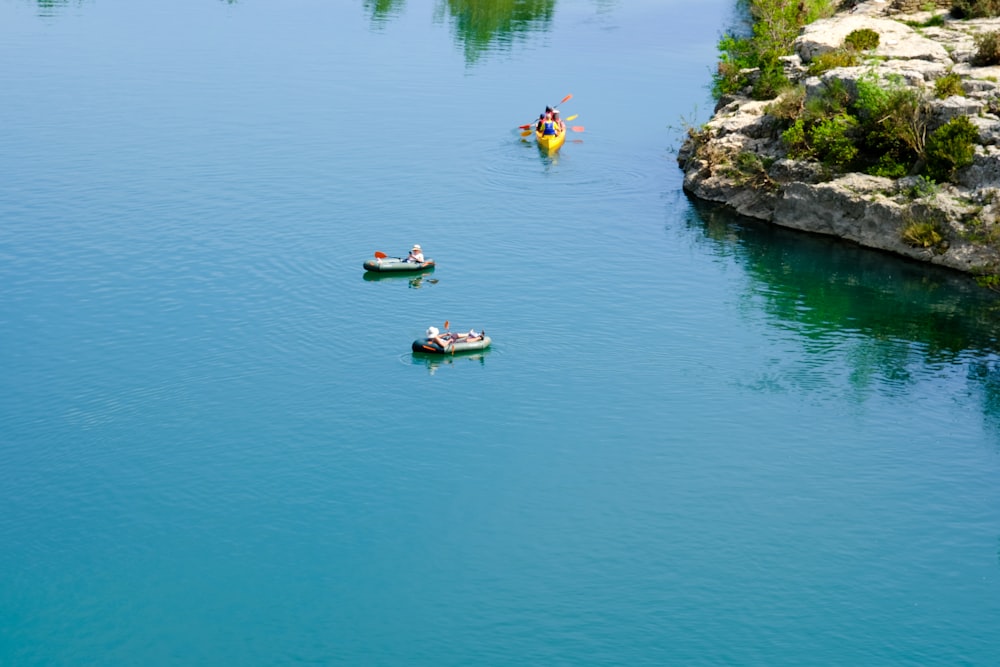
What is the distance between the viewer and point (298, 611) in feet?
108

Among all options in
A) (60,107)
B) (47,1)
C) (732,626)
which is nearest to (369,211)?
(60,107)

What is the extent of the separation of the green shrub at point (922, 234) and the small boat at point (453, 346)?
73.3 ft

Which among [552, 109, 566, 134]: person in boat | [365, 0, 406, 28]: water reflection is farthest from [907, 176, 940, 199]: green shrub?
[365, 0, 406, 28]: water reflection

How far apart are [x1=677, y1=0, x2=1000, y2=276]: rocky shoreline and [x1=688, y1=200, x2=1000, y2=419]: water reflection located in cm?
114

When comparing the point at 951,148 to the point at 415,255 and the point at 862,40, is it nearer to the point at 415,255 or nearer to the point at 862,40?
the point at 862,40

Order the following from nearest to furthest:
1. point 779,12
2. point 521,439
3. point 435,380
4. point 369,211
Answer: point 521,439 → point 435,380 → point 369,211 → point 779,12

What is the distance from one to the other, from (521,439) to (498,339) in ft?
24.1

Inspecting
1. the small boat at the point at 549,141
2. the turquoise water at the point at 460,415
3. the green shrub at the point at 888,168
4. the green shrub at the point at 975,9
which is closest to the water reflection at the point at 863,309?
the turquoise water at the point at 460,415

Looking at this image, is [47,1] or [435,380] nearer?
[435,380]

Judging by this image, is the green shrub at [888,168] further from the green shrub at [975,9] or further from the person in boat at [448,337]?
the person in boat at [448,337]

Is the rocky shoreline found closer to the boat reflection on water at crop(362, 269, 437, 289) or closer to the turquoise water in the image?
the turquoise water

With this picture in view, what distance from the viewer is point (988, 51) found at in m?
60.7

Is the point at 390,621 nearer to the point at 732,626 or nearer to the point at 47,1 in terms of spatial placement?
the point at 732,626

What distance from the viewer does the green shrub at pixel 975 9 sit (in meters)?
67.2
